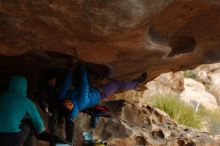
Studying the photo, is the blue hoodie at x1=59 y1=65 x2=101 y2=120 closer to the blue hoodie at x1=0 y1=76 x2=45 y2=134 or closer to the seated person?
the seated person

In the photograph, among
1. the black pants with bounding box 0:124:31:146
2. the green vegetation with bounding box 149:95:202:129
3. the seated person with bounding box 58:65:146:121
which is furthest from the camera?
the green vegetation with bounding box 149:95:202:129

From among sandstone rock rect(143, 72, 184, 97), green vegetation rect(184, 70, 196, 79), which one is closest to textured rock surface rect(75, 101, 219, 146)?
sandstone rock rect(143, 72, 184, 97)

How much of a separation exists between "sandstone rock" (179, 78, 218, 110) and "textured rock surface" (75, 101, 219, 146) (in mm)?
13138

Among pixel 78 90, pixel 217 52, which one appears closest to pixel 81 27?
pixel 78 90

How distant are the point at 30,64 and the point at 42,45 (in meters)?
1.87

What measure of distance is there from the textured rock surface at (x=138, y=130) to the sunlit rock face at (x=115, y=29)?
175cm

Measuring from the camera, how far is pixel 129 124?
956 centimetres

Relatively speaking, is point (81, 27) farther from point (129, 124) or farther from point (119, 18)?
point (129, 124)

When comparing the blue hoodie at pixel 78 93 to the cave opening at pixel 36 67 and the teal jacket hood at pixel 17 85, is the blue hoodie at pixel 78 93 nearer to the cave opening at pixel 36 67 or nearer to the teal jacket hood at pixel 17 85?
the cave opening at pixel 36 67

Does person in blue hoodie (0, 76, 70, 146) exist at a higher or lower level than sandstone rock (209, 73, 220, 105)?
lower

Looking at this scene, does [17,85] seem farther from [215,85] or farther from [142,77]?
[215,85]

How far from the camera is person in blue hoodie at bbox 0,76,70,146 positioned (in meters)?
5.96

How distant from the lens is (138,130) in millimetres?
9367

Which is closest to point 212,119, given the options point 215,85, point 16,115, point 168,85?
point 168,85
